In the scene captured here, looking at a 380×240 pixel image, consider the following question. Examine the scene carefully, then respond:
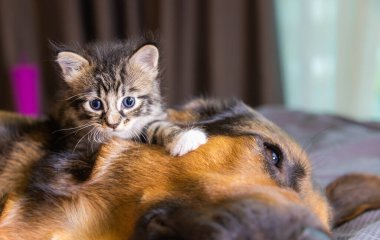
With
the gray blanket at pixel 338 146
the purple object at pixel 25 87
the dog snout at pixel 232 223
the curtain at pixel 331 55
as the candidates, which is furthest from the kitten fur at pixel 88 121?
the curtain at pixel 331 55

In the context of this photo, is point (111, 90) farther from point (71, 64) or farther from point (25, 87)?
point (25, 87)

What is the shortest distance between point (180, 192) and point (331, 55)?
282 centimetres

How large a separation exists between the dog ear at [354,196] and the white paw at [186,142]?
0.54m

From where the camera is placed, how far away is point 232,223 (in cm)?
97

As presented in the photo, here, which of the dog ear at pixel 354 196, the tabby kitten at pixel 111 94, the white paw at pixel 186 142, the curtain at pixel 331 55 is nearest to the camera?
the white paw at pixel 186 142

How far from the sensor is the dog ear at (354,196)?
5.15ft

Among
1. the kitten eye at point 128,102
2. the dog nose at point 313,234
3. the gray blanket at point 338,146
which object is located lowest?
the gray blanket at point 338,146

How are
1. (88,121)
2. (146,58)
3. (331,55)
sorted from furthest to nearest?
(331,55) → (146,58) → (88,121)

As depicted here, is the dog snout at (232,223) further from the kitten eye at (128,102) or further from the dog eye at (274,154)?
the kitten eye at (128,102)

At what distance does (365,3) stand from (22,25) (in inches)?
104

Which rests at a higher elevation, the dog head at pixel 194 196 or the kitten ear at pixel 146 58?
the kitten ear at pixel 146 58

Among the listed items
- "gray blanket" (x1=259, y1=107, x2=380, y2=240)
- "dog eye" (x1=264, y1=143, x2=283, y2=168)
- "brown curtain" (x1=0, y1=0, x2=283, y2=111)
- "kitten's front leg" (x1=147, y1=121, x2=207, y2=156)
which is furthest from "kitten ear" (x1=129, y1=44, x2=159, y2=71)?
"brown curtain" (x1=0, y1=0, x2=283, y2=111)

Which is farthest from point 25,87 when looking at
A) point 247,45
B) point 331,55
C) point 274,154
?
point 274,154

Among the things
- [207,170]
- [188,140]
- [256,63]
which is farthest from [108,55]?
[256,63]
